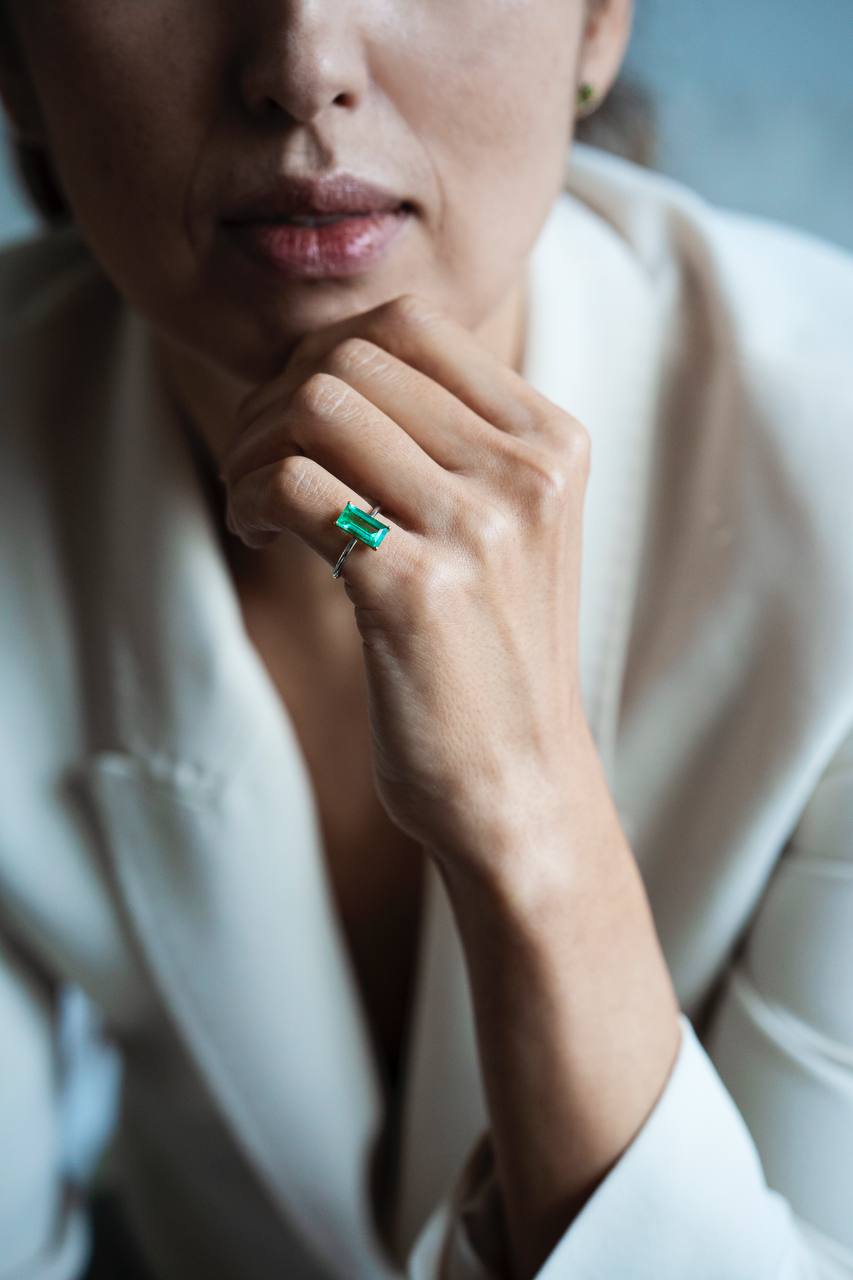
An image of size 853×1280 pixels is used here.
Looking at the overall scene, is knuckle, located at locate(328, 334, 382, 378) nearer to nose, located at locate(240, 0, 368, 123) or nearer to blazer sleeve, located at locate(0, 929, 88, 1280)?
nose, located at locate(240, 0, 368, 123)

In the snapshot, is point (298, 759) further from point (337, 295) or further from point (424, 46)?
point (424, 46)

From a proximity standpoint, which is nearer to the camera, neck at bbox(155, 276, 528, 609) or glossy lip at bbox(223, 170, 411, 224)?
glossy lip at bbox(223, 170, 411, 224)

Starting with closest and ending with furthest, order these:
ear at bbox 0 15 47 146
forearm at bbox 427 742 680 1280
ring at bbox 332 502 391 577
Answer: ring at bbox 332 502 391 577, forearm at bbox 427 742 680 1280, ear at bbox 0 15 47 146

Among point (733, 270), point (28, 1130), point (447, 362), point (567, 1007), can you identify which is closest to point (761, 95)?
point (733, 270)

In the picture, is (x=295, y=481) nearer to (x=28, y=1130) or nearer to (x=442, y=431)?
(x=442, y=431)

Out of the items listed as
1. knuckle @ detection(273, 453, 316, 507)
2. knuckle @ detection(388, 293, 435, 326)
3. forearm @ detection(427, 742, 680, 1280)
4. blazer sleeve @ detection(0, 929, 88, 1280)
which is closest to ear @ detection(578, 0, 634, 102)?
knuckle @ detection(388, 293, 435, 326)
